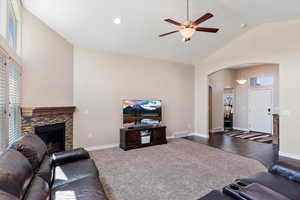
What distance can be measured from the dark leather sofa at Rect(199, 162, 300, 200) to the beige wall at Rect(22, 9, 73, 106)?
12.7 ft

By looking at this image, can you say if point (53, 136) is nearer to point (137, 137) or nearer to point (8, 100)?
point (8, 100)

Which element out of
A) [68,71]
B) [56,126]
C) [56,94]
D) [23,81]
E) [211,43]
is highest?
[211,43]

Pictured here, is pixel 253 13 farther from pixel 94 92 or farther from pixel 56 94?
pixel 56 94

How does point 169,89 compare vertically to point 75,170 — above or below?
above

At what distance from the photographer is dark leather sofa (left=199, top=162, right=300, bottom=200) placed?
60.9 inches

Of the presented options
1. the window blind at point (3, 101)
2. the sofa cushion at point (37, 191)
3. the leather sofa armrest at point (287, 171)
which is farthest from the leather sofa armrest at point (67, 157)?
the leather sofa armrest at point (287, 171)

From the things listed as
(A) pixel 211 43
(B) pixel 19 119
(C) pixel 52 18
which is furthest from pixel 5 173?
(A) pixel 211 43

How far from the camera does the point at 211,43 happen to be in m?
5.25

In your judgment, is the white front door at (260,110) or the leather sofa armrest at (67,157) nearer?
the leather sofa armrest at (67,157)

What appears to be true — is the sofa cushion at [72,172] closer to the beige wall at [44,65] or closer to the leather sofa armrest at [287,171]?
the beige wall at [44,65]

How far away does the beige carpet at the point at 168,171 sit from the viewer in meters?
2.49

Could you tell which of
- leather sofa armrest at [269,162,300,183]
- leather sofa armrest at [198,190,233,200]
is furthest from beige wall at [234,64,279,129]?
leather sofa armrest at [198,190,233,200]

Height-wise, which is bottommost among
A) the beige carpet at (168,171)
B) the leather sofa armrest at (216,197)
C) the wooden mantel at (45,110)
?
the beige carpet at (168,171)

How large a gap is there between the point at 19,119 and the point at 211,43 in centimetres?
551
